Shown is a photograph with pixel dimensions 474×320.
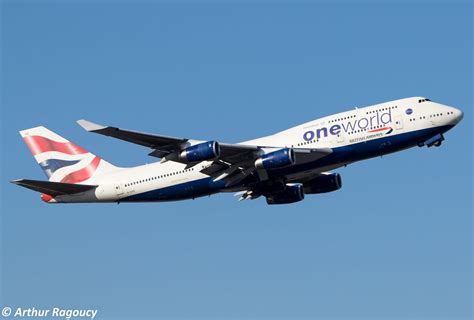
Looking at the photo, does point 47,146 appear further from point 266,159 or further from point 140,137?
point 266,159

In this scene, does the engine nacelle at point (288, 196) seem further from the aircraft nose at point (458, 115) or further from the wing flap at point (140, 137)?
the aircraft nose at point (458, 115)

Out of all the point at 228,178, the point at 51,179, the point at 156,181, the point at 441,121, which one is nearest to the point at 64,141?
the point at 51,179

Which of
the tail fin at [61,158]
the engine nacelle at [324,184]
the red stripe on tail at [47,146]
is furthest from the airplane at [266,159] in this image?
the red stripe on tail at [47,146]

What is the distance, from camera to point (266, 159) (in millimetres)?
49750

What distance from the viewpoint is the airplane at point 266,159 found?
162ft

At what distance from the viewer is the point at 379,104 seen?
50719 millimetres

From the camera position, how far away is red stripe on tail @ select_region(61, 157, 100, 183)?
57.4 metres

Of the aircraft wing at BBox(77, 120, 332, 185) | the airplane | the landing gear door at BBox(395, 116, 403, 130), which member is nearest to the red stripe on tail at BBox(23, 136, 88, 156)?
the airplane

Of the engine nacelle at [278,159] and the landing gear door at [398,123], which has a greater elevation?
the landing gear door at [398,123]

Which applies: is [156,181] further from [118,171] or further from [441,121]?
[441,121]

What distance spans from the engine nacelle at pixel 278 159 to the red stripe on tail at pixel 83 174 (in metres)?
12.7

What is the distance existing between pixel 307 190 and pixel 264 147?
7978mm

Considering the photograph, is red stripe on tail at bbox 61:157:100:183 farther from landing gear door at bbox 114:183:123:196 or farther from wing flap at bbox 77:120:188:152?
wing flap at bbox 77:120:188:152

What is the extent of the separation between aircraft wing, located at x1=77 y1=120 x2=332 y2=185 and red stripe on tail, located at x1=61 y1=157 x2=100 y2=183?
873 cm
